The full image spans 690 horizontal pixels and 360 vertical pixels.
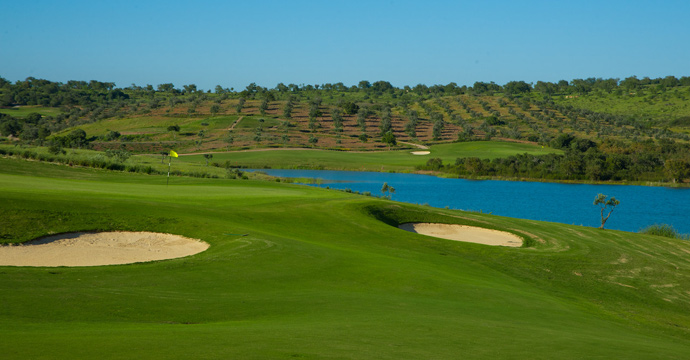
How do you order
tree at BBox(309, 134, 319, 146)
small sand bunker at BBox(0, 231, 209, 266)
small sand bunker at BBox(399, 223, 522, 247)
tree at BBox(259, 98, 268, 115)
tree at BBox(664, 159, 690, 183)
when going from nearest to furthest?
small sand bunker at BBox(0, 231, 209, 266) < small sand bunker at BBox(399, 223, 522, 247) < tree at BBox(664, 159, 690, 183) < tree at BBox(309, 134, 319, 146) < tree at BBox(259, 98, 268, 115)

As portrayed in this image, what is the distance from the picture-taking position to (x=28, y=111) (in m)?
180

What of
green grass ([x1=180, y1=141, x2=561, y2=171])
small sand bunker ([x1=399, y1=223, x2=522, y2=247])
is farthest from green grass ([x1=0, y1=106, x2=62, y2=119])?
small sand bunker ([x1=399, y1=223, x2=522, y2=247])

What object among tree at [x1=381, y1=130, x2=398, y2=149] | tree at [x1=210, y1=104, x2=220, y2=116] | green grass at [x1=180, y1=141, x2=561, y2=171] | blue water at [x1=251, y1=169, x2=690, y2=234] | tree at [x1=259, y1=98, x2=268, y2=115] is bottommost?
blue water at [x1=251, y1=169, x2=690, y2=234]

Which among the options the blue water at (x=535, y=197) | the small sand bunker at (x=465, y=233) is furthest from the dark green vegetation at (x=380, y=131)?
the small sand bunker at (x=465, y=233)

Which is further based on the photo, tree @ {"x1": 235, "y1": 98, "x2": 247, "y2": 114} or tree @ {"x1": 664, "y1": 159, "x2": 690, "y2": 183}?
tree @ {"x1": 235, "y1": 98, "x2": 247, "y2": 114}

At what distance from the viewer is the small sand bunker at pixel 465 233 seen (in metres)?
33.5

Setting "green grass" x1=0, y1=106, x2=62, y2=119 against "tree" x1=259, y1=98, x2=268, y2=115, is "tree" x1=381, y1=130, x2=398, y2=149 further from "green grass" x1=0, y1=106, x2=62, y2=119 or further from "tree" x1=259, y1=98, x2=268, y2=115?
"green grass" x1=0, y1=106, x2=62, y2=119

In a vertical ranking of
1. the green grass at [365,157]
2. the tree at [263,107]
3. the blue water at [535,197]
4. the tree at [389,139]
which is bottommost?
the blue water at [535,197]

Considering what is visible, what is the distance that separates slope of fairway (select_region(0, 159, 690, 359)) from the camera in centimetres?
1080

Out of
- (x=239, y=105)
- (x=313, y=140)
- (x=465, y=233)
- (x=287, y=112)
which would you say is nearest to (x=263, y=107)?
(x=239, y=105)

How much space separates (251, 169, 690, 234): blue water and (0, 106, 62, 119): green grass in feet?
336

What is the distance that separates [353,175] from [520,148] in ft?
160

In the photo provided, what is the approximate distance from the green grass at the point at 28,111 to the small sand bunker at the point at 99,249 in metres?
161

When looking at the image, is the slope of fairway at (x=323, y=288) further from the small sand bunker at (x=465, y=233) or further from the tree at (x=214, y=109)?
the tree at (x=214, y=109)
